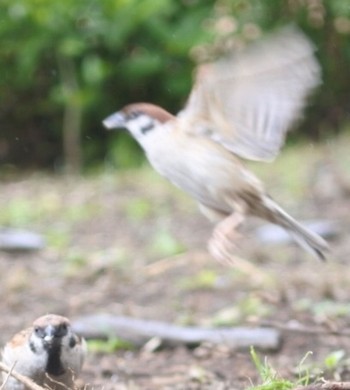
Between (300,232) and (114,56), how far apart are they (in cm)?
659

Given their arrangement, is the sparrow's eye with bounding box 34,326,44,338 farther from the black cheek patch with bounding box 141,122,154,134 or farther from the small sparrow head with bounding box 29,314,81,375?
the black cheek patch with bounding box 141,122,154,134

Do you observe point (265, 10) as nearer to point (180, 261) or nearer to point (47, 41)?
point (47, 41)

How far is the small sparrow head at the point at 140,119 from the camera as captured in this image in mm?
3865

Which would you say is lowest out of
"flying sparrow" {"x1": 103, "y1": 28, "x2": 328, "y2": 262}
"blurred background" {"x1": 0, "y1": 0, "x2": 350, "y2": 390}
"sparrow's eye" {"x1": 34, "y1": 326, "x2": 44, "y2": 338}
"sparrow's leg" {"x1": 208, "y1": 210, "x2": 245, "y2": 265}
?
"blurred background" {"x1": 0, "y1": 0, "x2": 350, "y2": 390}

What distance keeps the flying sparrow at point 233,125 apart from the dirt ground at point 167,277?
680mm

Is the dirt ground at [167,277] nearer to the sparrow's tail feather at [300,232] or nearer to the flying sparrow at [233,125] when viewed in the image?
the sparrow's tail feather at [300,232]

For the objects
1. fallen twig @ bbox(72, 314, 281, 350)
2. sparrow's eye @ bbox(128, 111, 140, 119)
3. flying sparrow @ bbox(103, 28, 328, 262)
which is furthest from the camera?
fallen twig @ bbox(72, 314, 281, 350)

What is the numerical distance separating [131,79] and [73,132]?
2.68 ft

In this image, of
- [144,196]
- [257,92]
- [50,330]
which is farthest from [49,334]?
[144,196]

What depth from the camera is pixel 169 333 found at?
15.9 feet

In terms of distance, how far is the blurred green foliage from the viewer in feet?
32.7

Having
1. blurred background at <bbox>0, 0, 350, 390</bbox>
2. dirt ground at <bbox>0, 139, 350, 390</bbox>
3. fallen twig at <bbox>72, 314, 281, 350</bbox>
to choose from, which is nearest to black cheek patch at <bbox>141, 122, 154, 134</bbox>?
blurred background at <bbox>0, 0, 350, 390</bbox>

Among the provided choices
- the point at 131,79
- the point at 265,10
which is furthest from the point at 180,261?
the point at 265,10

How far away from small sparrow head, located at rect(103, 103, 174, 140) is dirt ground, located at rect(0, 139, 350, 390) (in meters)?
0.98
